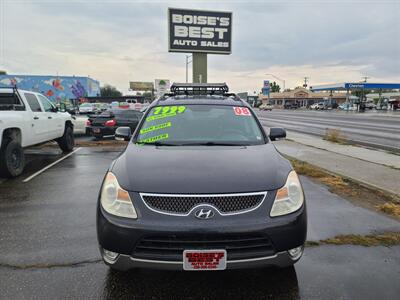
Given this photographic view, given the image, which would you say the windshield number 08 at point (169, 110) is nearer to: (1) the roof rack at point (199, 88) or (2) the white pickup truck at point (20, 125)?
(1) the roof rack at point (199, 88)

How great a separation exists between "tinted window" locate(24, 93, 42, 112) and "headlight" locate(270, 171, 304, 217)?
23.3ft

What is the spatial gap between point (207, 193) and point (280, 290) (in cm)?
111

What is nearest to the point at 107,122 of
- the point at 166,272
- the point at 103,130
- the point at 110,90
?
the point at 103,130

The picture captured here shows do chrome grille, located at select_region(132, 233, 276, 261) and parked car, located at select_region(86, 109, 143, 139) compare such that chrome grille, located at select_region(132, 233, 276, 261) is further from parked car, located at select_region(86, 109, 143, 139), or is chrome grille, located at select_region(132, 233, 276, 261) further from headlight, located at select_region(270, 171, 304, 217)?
parked car, located at select_region(86, 109, 143, 139)

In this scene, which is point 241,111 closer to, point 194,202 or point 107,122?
point 194,202

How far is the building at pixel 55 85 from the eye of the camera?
62.5 m

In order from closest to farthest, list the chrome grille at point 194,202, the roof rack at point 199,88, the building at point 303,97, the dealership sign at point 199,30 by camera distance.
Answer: the chrome grille at point 194,202, the roof rack at point 199,88, the dealership sign at point 199,30, the building at point 303,97

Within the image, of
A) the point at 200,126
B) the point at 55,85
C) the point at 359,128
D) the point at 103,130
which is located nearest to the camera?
the point at 200,126

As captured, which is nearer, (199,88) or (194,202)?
(194,202)

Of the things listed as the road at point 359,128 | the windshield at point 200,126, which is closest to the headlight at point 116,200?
the windshield at point 200,126

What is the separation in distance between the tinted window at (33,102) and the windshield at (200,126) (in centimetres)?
488

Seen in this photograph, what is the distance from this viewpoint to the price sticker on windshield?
441cm

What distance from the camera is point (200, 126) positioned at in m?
4.12

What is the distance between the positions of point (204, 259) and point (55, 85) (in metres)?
68.3
